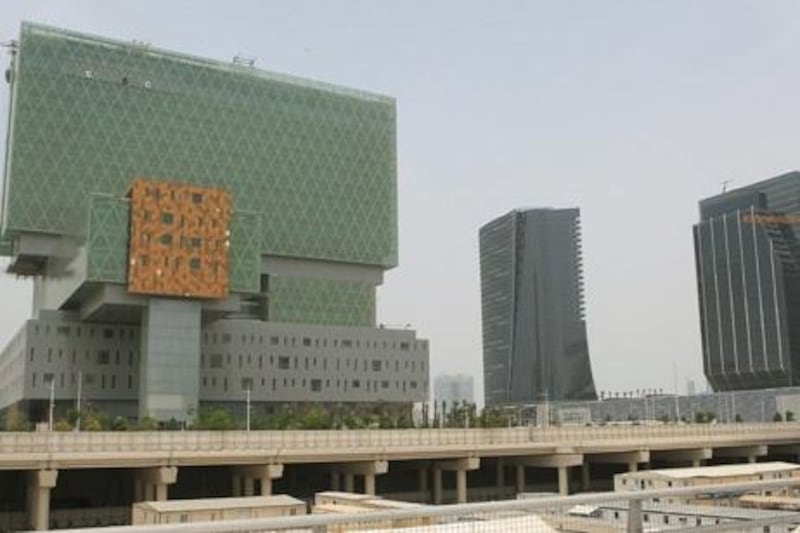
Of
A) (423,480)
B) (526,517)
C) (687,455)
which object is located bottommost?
(423,480)

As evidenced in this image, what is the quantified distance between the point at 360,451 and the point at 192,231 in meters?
61.3

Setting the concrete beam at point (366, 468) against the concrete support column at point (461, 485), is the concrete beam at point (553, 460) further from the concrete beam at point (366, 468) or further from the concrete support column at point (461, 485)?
the concrete beam at point (366, 468)

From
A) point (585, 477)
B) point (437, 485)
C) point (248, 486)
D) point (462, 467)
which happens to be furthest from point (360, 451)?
point (585, 477)

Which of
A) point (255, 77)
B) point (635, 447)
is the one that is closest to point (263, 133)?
point (255, 77)

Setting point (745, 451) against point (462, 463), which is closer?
point (462, 463)

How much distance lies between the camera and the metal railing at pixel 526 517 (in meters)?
8.35

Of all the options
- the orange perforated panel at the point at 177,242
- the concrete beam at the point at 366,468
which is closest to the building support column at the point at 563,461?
the concrete beam at the point at 366,468

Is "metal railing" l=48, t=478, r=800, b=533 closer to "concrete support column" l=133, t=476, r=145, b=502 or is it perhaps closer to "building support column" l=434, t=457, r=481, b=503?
"concrete support column" l=133, t=476, r=145, b=502

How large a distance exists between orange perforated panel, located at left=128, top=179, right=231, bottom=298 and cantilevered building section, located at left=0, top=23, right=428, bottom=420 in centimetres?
22

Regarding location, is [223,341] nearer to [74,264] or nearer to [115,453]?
[74,264]

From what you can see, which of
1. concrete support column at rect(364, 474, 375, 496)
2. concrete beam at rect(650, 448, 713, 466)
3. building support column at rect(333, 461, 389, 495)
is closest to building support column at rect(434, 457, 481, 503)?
building support column at rect(333, 461, 389, 495)

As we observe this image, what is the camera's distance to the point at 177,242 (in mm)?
121562

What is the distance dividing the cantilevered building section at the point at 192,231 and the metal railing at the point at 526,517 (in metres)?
111

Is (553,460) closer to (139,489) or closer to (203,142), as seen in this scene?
(139,489)
